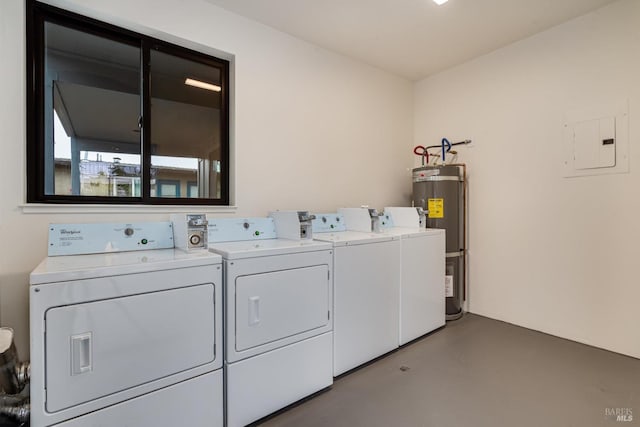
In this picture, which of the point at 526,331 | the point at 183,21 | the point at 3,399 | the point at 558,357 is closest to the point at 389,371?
the point at 558,357

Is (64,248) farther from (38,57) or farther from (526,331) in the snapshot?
(526,331)

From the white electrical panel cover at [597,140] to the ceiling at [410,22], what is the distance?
0.84 m

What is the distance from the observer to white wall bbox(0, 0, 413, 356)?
1729 mm

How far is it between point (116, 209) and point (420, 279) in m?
2.43

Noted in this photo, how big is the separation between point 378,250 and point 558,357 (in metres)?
1.64

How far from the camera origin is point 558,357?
2371 millimetres

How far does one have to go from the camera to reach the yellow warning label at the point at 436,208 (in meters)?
3.14

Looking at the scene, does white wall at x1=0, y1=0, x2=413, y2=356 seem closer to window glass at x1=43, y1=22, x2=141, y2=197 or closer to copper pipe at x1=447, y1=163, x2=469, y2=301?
window glass at x1=43, y1=22, x2=141, y2=197

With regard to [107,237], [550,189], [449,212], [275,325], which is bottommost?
[275,325]

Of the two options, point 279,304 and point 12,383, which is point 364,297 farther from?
point 12,383

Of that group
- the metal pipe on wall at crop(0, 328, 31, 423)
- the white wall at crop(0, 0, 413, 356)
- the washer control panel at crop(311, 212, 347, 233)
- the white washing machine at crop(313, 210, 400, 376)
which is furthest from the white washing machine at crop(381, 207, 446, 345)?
the metal pipe on wall at crop(0, 328, 31, 423)

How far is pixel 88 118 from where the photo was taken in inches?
100

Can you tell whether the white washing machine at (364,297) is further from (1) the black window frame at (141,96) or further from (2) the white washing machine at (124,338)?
(1) the black window frame at (141,96)

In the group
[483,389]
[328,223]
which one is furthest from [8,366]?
[483,389]
